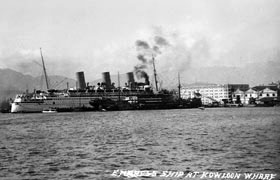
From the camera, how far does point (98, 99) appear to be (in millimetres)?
99750

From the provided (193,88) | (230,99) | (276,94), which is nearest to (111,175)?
(276,94)

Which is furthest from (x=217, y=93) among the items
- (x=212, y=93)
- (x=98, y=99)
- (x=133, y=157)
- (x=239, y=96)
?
(x=133, y=157)

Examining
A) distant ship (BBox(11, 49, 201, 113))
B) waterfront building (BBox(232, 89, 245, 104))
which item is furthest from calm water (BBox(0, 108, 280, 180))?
waterfront building (BBox(232, 89, 245, 104))

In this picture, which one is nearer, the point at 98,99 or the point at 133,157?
the point at 133,157

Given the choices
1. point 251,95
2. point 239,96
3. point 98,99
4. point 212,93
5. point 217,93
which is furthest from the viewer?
point 212,93

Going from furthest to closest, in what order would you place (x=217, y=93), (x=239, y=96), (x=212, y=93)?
(x=212, y=93) < (x=217, y=93) < (x=239, y=96)

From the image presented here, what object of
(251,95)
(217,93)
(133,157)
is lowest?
(133,157)

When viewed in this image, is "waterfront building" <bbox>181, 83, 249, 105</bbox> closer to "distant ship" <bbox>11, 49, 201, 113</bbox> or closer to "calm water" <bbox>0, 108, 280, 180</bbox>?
"distant ship" <bbox>11, 49, 201, 113</bbox>

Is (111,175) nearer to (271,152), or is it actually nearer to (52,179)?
(52,179)

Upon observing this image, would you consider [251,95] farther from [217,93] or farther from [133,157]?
[133,157]

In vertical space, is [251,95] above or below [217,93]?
below

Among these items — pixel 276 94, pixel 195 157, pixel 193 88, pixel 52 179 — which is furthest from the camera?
pixel 193 88

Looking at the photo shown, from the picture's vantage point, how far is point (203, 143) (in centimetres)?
2275

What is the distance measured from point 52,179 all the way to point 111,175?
2.02 metres
